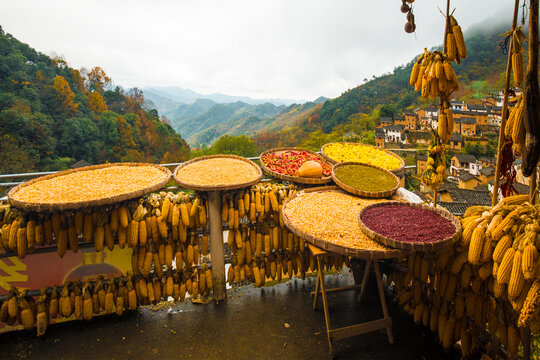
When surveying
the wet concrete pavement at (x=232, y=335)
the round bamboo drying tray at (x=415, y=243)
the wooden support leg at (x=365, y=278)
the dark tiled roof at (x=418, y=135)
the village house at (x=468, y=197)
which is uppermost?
the dark tiled roof at (x=418, y=135)

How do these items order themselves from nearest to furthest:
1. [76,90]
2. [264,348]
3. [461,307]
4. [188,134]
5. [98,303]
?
[461,307] → [264,348] → [98,303] → [76,90] → [188,134]

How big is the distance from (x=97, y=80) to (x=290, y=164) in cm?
5185

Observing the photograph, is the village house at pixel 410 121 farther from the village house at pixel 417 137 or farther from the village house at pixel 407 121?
the village house at pixel 417 137

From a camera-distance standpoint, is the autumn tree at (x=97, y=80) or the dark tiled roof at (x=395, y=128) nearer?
the autumn tree at (x=97, y=80)

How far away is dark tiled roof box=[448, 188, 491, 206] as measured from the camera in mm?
22377

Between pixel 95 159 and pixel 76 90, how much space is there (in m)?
11.3

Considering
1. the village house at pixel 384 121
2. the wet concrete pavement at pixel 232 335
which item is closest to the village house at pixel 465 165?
the village house at pixel 384 121

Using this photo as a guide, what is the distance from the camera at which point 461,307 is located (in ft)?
7.66

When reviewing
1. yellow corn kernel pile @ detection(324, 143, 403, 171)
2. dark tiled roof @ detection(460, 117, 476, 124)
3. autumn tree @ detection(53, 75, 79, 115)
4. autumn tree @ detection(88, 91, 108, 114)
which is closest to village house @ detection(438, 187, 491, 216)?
yellow corn kernel pile @ detection(324, 143, 403, 171)

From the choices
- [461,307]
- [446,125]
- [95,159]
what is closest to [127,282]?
[461,307]

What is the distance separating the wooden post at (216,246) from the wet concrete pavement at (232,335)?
0.16 metres

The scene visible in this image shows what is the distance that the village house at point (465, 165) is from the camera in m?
33.3

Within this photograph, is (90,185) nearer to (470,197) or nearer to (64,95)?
(470,197)

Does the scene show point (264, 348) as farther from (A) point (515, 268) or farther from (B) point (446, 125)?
(B) point (446, 125)
